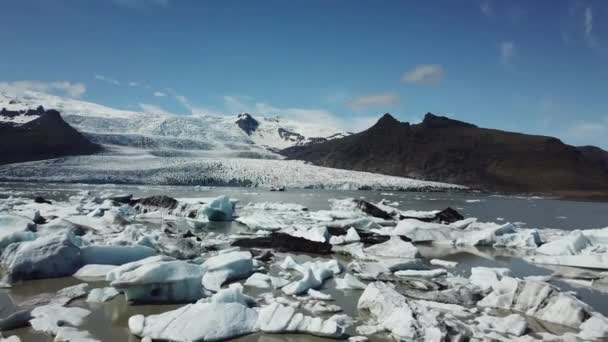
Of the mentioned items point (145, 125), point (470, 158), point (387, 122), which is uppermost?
point (387, 122)

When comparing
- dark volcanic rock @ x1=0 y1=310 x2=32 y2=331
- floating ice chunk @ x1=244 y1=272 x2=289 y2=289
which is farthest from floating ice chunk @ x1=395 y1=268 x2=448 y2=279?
dark volcanic rock @ x1=0 y1=310 x2=32 y2=331

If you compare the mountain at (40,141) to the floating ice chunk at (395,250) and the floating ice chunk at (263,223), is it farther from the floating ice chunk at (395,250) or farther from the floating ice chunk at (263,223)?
the floating ice chunk at (395,250)

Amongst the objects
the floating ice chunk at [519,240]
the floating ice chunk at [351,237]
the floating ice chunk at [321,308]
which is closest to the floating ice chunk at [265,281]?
the floating ice chunk at [321,308]

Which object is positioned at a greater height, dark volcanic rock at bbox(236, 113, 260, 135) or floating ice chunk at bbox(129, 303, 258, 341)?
dark volcanic rock at bbox(236, 113, 260, 135)

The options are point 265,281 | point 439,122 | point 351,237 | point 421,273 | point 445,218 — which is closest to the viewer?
point 265,281

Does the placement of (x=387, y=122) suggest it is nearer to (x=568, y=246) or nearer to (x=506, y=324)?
(x=568, y=246)

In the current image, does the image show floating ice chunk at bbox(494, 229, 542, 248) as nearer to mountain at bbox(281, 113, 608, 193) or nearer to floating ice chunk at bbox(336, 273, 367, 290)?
floating ice chunk at bbox(336, 273, 367, 290)

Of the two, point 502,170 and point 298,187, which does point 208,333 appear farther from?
point 502,170

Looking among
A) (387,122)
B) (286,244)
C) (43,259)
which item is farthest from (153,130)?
(43,259)
